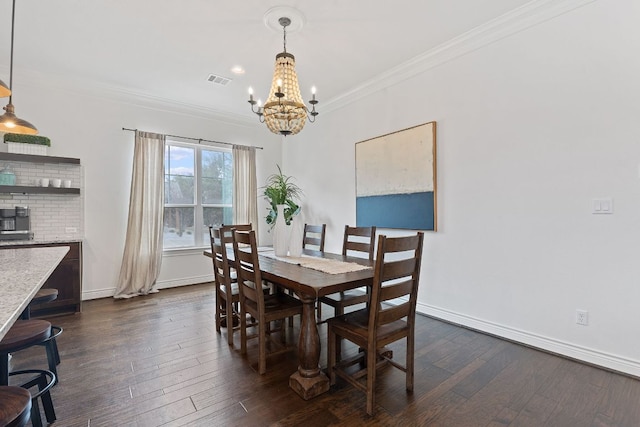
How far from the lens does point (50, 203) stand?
149 inches

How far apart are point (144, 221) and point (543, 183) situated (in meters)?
4.80

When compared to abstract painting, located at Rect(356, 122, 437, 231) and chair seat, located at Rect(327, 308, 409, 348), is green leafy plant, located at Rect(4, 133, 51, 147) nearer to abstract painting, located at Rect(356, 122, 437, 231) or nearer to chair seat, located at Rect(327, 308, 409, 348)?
abstract painting, located at Rect(356, 122, 437, 231)

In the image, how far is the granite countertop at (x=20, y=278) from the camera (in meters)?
0.93

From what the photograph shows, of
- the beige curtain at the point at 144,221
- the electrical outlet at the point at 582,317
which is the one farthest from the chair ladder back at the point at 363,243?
the beige curtain at the point at 144,221

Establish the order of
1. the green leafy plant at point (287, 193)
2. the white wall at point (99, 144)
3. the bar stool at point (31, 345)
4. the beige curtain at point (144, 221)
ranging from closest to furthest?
the bar stool at point (31, 345), the white wall at point (99, 144), the beige curtain at point (144, 221), the green leafy plant at point (287, 193)

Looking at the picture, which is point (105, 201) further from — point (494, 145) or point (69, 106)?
point (494, 145)

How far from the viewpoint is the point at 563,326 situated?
2438 mm

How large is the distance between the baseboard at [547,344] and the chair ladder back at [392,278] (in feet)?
4.64

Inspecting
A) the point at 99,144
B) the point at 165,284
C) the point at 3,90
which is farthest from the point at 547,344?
the point at 99,144

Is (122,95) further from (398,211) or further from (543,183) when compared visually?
(543,183)

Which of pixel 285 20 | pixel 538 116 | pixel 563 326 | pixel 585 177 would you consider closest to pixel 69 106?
pixel 285 20

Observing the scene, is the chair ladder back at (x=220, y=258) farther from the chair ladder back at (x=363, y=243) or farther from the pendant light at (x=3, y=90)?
the pendant light at (x=3, y=90)

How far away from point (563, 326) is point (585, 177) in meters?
1.20

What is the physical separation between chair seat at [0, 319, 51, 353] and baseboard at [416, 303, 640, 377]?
3299 mm
